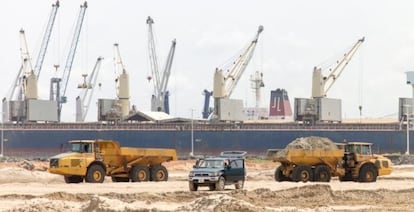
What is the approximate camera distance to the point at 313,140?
48000 millimetres

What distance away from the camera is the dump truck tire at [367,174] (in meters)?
47.4

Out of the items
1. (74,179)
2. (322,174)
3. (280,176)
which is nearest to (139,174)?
(74,179)

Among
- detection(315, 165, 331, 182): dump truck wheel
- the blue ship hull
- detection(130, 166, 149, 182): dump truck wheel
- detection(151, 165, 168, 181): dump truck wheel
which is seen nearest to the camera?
detection(315, 165, 331, 182): dump truck wheel

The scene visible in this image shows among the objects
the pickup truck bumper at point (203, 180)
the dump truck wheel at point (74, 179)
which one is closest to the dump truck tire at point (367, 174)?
the pickup truck bumper at point (203, 180)

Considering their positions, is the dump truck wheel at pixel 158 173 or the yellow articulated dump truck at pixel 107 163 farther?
the dump truck wheel at pixel 158 173

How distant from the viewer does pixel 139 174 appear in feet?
155

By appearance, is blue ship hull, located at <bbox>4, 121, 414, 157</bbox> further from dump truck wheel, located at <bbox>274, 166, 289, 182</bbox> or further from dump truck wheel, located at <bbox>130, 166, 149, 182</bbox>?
dump truck wheel, located at <bbox>130, 166, 149, 182</bbox>

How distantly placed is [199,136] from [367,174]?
81923 millimetres

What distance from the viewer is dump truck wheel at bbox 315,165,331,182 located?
4622 cm

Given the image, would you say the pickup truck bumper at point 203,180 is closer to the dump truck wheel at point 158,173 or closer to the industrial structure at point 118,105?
the dump truck wheel at point 158,173

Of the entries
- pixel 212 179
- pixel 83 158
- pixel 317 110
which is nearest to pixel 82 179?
pixel 83 158

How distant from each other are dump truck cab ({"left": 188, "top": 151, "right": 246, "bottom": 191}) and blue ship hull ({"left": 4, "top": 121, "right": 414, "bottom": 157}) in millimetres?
85250

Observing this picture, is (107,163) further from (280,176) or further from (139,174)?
(280,176)

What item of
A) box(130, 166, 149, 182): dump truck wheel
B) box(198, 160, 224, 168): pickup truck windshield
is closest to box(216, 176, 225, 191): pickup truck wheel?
box(198, 160, 224, 168): pickup truck windshield
